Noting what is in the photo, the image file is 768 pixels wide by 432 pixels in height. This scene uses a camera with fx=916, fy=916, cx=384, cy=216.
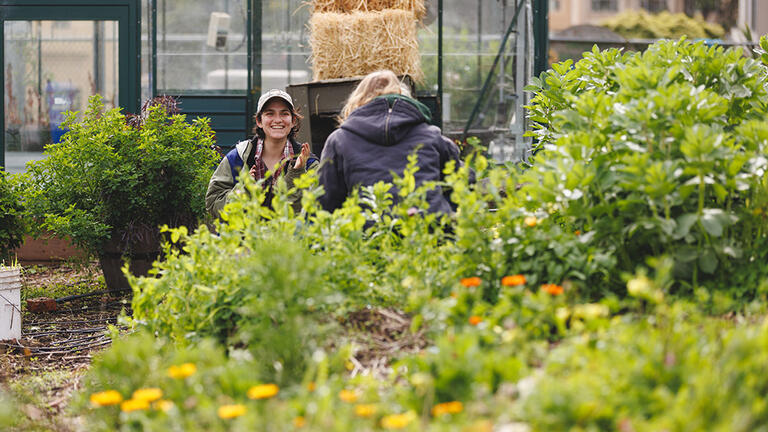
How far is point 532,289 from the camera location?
2938 mm

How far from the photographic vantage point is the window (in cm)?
5741

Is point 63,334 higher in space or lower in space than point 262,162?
lower

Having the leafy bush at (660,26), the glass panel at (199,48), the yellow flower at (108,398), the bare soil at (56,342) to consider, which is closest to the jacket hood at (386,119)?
the bare soil at (56,342)

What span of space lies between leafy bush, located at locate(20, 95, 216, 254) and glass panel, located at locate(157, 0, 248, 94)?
186 cm

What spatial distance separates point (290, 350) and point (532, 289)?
866mm

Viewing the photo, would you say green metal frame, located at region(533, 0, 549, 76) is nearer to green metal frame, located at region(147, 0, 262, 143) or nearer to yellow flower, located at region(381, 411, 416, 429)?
green metal frame, located at region(147, 0, 262, 143)

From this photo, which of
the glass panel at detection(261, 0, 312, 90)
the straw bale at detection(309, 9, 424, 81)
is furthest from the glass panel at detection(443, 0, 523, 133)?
the glass panel at detection(261, 0, 312, 90)

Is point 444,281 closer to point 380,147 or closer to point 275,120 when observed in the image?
point 380,147

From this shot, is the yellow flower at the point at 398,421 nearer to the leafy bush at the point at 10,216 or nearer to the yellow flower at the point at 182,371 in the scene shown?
the yellow flower at the point at 182,371

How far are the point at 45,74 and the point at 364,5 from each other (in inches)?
121

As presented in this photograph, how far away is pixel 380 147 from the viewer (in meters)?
3.98

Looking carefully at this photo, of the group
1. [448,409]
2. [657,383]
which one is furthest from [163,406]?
[657,383]

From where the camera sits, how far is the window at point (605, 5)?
57406mm

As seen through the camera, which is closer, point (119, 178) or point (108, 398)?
point (108, 398)
